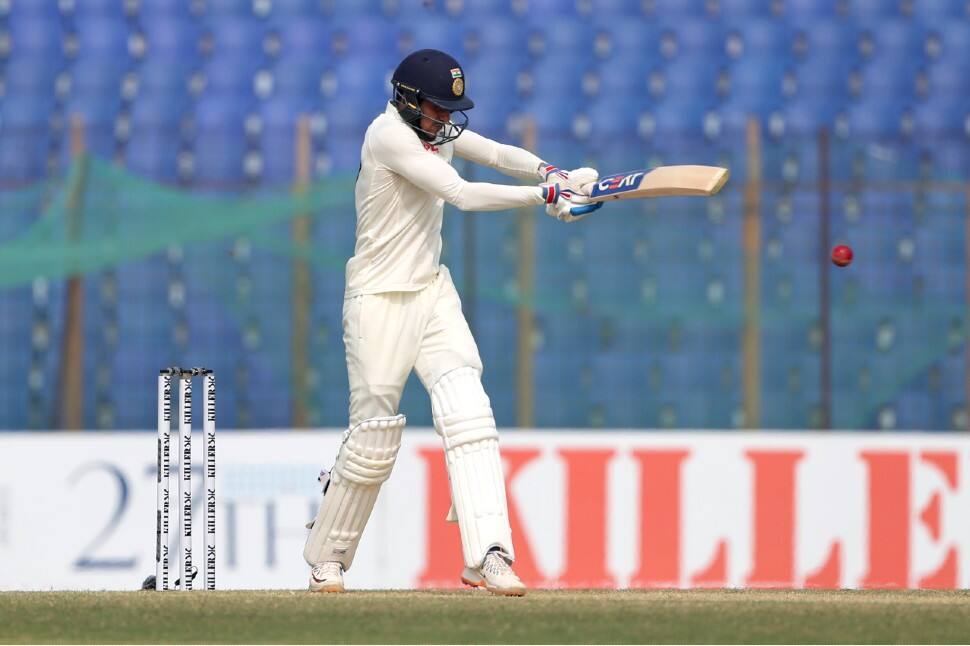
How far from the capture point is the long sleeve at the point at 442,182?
450 cm

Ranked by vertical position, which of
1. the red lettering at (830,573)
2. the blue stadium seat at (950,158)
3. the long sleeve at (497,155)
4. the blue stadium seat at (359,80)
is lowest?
the red lettering at (830,573)

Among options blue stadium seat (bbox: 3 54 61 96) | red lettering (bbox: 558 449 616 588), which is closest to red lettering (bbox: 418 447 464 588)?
red lettering (bbox: 558 449 616 588)

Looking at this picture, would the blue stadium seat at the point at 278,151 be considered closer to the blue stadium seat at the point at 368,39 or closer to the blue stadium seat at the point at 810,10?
the blue stadium seat at the point at 368,39

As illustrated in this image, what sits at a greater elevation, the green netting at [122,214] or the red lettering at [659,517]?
the green netting at [122,214]

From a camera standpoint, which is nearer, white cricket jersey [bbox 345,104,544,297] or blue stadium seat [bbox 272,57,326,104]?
white cricket jersey [bbox 345,104,544,297]

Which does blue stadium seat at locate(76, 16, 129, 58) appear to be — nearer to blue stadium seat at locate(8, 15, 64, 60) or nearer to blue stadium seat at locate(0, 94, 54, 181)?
blue stadium seat at locate(8, 15, 64, 60)

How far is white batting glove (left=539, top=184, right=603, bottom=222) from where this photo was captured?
14.8ft

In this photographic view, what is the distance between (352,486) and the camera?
474cm

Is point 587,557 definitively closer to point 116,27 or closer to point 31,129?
point 31,129

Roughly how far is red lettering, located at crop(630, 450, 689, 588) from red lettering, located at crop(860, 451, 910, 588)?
0.67 m

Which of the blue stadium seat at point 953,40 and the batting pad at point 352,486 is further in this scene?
the blue stadium seat at point 953,40

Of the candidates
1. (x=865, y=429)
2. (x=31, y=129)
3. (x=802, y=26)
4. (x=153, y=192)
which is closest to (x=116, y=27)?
(x=31, y=129)

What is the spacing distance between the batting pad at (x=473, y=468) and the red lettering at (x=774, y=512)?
2.38 m

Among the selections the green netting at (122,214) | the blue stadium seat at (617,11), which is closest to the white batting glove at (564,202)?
the green netting at (122,214)
